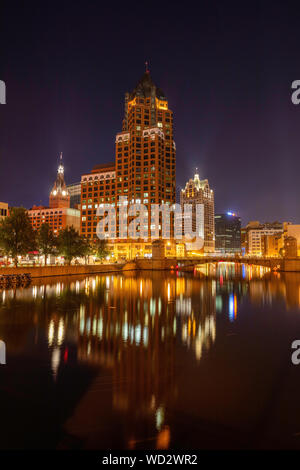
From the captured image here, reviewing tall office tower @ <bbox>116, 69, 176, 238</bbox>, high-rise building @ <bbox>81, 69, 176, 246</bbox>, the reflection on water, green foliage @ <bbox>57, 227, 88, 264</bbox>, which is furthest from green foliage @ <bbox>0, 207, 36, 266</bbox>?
tall office tower @ <bbox>116, 69, 176, 238</bbox>

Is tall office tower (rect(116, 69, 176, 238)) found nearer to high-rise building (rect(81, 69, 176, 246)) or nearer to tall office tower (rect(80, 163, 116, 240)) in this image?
high-rise building (rect(81, 69, 176, 246))

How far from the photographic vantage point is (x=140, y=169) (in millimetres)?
151125

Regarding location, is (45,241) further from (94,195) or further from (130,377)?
(94,195)

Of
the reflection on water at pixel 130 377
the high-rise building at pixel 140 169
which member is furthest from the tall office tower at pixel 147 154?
the reflection on water at pixel 130 377

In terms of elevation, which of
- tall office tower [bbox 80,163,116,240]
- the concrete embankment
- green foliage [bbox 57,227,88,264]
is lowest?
the concrete embankment

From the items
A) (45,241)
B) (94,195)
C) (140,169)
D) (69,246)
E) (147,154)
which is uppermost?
(147,154)

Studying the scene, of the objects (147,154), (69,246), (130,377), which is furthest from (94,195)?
(130,377)

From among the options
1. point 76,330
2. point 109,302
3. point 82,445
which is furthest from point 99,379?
point 109,302

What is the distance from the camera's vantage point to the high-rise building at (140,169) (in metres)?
148

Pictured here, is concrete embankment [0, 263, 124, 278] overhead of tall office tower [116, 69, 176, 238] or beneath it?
beneath

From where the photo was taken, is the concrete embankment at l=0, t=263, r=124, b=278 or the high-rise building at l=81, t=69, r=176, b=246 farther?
the high-rise building at l=81, t=69, r=176, b=246

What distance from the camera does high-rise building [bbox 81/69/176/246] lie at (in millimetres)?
148250

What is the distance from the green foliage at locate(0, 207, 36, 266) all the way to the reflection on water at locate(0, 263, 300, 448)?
126ft

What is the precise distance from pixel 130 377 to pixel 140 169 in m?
144
